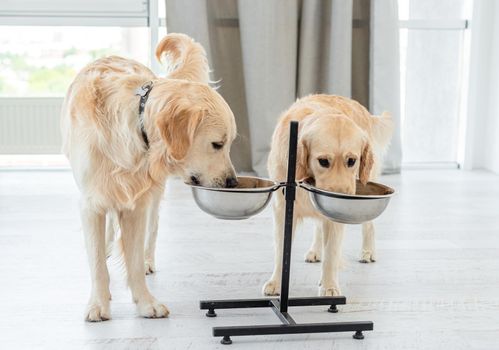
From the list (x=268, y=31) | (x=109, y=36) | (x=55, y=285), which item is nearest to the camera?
(x=55, y=285)

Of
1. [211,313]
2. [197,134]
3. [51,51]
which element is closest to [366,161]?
[197,134]

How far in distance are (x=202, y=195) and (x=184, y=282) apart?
2.18ft

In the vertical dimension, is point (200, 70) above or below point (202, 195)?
above

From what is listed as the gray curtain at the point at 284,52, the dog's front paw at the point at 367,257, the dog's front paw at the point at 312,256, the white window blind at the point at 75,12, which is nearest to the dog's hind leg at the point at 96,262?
the dog's front paw at the point at 312,256

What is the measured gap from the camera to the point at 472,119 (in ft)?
17.8

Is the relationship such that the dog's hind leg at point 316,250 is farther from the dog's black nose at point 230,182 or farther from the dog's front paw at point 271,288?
the dog's black nose at point 230,182

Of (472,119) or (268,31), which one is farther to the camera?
(472,119)

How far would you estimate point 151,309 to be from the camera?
2297 mm

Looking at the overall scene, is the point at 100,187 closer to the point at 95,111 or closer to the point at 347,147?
the point at 95,111

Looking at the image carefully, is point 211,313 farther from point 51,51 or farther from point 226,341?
point 51,51

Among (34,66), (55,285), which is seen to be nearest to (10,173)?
(34,66)

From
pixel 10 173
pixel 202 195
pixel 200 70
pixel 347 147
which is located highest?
pixel 200 70

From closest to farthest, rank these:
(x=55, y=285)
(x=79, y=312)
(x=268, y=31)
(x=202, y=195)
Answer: (x=202, y=195) → (x=79, y=312) → (x=55, y=285) → (x=268, y=31)

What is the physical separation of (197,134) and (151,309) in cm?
61
